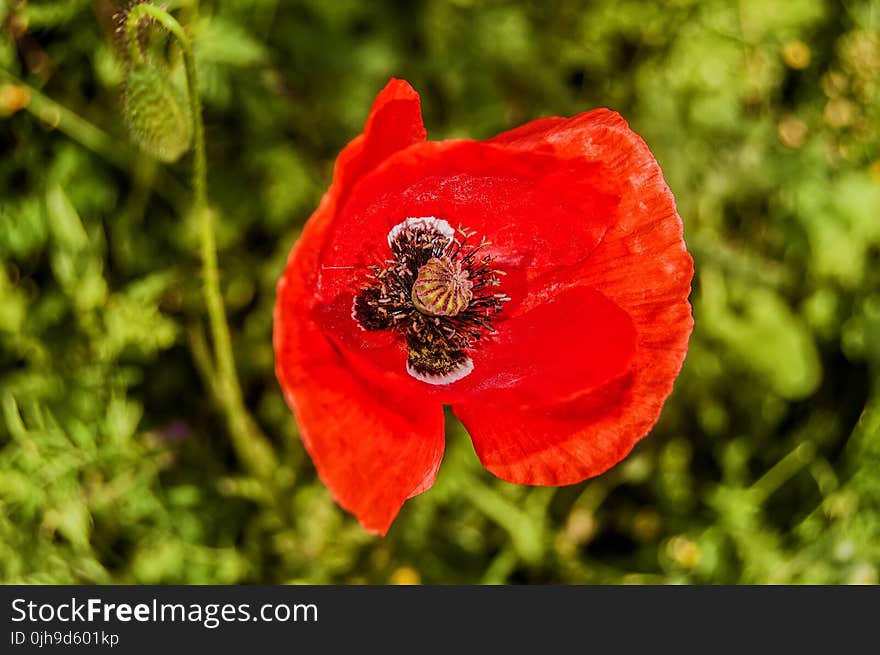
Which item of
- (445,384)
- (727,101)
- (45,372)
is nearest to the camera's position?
(445,384)

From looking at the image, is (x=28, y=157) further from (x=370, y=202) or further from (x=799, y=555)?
(x=799, y=555)

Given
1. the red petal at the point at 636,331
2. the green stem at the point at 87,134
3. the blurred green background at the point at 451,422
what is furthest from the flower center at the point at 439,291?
the green stem at the point at 87,134

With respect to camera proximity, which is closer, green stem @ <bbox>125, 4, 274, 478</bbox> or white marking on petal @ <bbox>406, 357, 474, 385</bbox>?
green stem @ <bbox>125, 4, 274, 478</bbox>

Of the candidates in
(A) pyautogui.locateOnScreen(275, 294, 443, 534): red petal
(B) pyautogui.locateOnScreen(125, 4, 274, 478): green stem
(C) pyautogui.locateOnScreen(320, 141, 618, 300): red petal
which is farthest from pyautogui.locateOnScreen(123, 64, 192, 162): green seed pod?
(A) pyautogui.locateOnScreen(275, 294, 443, 534): red petal

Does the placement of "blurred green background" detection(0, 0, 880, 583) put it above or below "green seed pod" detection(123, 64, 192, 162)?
below

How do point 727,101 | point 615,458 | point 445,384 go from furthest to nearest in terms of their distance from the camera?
point 727,101, point 445,384, point 615,458

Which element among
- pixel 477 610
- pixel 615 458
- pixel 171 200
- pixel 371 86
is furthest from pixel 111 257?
pixel 615 458

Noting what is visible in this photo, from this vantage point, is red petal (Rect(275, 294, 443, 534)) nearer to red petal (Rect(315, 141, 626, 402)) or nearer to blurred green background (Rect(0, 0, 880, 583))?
red petal (Rect(315, 141, 626, 402))
